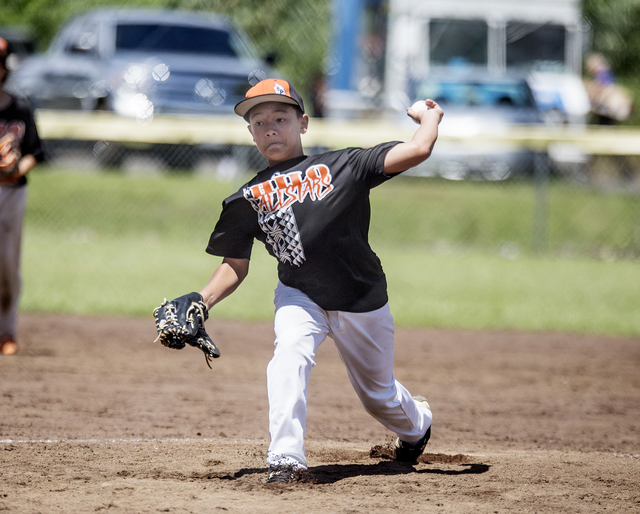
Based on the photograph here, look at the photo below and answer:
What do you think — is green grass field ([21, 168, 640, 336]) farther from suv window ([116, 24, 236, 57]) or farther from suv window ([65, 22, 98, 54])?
suv window ([116, 24, 236, 57])

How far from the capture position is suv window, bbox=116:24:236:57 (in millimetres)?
12117

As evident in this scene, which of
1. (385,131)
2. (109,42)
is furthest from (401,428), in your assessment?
(109,42)

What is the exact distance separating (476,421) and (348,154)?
7.01 ft

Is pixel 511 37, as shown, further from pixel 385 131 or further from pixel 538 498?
pixel 538 498

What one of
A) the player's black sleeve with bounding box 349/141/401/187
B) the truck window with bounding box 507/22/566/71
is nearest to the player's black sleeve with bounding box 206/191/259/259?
the player's black sleeve with bounding box 349/141/401/187

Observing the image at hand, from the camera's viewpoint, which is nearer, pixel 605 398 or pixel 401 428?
pixel 401 428

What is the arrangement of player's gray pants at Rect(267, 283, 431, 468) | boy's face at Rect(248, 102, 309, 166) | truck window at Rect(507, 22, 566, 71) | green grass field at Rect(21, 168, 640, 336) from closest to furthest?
player's gray pants at Rect(267, 283, 431, 468) → boy's face at Rect(248, 102, 309, 166) → green grass field at Rect(21, 168, 640, 336) → truck window at Rect(507, 22, 566, 71)

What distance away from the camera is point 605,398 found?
5.74m

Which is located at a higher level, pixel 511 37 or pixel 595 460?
pixel 511 37

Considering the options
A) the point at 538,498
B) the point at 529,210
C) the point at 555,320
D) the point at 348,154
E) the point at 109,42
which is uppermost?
the point at 109,42

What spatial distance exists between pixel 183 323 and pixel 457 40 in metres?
15.3

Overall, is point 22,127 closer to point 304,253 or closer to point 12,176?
point 12,176

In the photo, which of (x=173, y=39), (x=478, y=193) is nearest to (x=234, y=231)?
(x=478, y=193)

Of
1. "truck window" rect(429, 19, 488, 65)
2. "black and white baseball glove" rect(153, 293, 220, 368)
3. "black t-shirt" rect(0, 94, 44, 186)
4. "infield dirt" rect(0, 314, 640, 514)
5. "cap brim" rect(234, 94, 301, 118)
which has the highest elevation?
"truck window" rect(429, 19, 488, 65)
